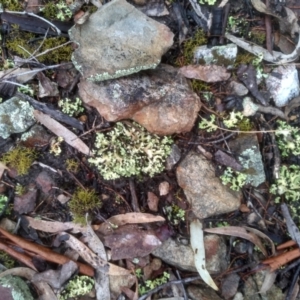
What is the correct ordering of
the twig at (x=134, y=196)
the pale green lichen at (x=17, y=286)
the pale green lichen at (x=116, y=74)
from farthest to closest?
the twig at (x=134, y=196)
the pale green lichen at (x=17, y=286)
the pale green lichen at (x=116, y=74)

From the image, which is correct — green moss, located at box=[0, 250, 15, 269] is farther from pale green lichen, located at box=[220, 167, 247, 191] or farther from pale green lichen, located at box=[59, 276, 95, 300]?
pale green lichen, located at box=[220, 167, 247, 191]

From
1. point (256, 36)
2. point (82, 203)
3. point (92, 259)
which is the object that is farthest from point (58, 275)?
point (256, 36)

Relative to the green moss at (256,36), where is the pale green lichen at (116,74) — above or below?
below

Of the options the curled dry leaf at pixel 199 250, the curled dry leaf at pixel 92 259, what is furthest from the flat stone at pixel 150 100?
the curled dry leaf at pixel 92 259

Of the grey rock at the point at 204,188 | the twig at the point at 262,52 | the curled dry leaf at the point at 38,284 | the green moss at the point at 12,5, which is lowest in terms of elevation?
the curled dry leaf at the point at 38,284

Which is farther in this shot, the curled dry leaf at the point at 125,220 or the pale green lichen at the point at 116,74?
the curled dry leaf at the point at 125,220

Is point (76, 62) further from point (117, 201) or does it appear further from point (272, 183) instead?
point (272, 183)

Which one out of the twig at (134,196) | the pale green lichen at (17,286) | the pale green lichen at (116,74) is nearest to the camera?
the pale green lichen at (116,74)

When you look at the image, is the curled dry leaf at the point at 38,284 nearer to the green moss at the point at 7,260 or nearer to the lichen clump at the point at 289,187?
the green moss at the point at 7,260
